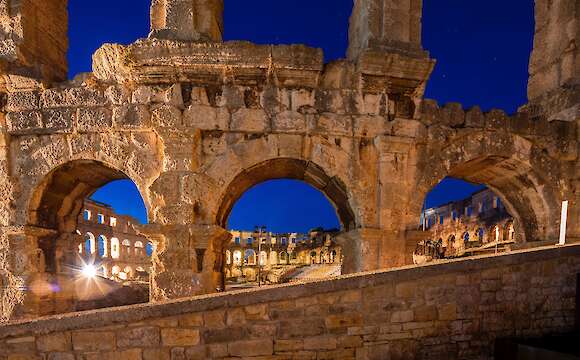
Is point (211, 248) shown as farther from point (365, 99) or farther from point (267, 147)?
point (365, 99)

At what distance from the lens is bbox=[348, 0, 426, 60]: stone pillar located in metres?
5.73

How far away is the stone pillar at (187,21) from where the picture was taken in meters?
5.54

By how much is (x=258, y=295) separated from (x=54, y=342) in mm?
1702

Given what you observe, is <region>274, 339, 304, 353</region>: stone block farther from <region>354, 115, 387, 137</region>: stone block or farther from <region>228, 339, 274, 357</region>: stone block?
<region>354, 115, 387, 137</region>: stone block

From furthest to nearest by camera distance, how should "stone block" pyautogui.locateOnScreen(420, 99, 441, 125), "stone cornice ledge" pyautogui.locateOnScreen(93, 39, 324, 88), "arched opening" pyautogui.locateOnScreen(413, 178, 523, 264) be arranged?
1. "arched opening" pyautogui.locateOnScreen(413, 178, 523, 264)
2. "stone block" pyautogui.locateOnScreen(420, 99, 441, 125)
3. "stone cornice ledge" pyautogui.locateOnScreen(93, 39, 324, 88)

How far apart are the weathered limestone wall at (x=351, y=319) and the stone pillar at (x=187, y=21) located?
14.0 feet

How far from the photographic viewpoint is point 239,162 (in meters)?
5.55

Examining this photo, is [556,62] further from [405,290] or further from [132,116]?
[132,116]

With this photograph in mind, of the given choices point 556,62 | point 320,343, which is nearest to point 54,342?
point 320,343

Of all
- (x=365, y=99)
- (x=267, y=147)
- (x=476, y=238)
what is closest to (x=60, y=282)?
(x=267, y=147)

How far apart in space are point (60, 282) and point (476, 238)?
76.4ft

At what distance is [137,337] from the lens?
2.93 metres

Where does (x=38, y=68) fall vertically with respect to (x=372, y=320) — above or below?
above

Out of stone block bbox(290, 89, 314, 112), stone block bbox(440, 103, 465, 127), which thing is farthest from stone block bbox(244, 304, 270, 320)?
stone block bbox(440, 103, 465, 127)
